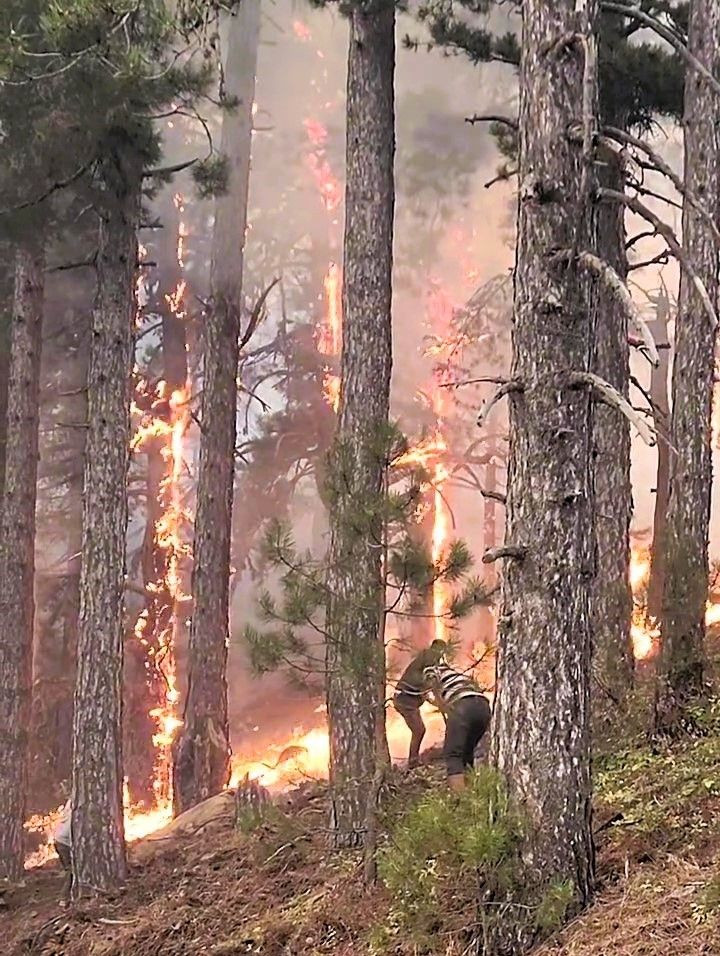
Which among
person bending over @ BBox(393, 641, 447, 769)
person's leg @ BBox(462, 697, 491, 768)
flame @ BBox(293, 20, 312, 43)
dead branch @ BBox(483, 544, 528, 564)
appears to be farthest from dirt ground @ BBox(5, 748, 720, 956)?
flame @ BBox(293, 20, 312, 43)

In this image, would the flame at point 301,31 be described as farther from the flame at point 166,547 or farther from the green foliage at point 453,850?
the green foliage at point 453,850

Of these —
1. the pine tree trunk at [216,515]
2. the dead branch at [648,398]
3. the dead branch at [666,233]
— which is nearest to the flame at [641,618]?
the dead branch at [648,398]

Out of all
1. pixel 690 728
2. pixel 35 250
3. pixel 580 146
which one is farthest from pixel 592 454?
pixel 35 250

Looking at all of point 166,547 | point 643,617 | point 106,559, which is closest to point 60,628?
point 166,547

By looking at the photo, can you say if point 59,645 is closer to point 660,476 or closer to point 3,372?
point 3,372

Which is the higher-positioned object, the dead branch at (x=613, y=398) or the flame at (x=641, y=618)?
the dead branch at (x=613, y=398)

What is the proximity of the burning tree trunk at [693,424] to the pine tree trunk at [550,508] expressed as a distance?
2164 mm

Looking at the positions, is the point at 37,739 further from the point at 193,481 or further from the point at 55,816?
the point at 193,481

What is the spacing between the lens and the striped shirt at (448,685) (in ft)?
18.9

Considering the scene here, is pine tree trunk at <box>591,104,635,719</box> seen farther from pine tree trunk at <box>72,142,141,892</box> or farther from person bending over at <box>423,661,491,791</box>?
pine tree trunk at <box>72,142,141,892</box>

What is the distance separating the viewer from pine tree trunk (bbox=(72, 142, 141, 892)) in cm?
775

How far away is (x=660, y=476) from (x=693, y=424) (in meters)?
7.34

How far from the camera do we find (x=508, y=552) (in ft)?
13.3

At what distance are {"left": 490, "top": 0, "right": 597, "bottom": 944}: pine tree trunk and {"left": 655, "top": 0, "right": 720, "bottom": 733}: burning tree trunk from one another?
216 cm
